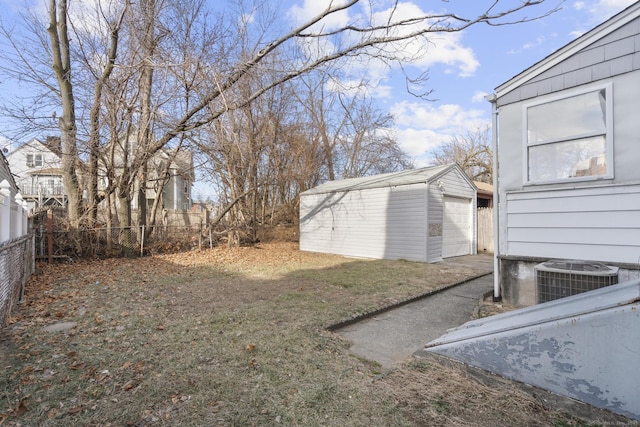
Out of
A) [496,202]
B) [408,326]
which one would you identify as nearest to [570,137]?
[496,202]

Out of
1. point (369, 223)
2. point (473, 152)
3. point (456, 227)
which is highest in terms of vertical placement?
point (473, 152)

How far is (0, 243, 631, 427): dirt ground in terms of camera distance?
2.17 m

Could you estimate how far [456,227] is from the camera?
11.3 meters

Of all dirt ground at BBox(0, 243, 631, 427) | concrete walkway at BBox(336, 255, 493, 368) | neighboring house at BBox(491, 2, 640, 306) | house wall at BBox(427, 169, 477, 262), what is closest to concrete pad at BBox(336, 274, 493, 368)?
concrete walkway at BBox(336, 255, 493, 368)

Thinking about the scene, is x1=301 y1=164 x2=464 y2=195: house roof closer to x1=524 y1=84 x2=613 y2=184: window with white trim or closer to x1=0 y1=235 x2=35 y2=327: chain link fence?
x1=524 y1=84 x2=613 y2=184: window with white trim

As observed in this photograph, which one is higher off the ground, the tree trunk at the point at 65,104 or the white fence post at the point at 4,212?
the tree trunk at the point at 65,104

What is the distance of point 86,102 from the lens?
9.92 m

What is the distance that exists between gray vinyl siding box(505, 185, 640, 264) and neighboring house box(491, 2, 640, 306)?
1cm

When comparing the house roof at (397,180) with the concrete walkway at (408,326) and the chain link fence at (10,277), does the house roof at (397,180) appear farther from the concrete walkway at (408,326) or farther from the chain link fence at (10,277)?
the chain link fence at (10,277)

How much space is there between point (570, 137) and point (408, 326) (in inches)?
134

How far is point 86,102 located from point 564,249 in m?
12.7

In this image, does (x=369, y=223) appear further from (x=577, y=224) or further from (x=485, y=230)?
(x=577, y=224)

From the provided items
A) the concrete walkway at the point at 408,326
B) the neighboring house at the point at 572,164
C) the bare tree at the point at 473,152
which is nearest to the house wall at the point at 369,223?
the concrete walkway at the point at 408,326

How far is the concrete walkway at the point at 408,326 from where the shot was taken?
336cm
